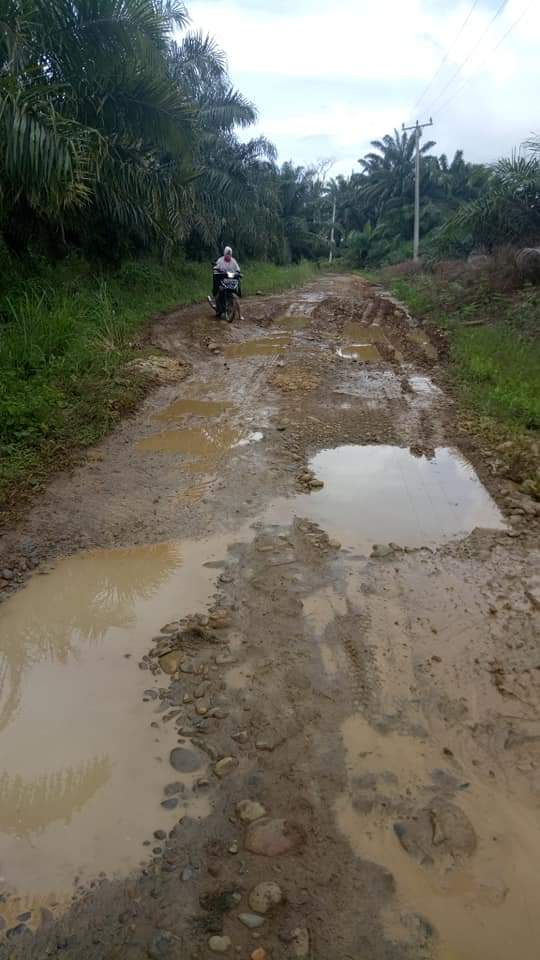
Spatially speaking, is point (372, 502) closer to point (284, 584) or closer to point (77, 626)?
point (284, 584)

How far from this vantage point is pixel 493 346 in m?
9.02

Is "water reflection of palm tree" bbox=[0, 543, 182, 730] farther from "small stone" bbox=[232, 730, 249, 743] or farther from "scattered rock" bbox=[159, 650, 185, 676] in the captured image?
"small stone" bbox=[232, 730, 249, 743]

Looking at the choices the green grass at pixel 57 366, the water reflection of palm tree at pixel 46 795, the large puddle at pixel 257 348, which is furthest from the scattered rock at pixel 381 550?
the large puddle at pixel 257 348

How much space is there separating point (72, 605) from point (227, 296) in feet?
31.5

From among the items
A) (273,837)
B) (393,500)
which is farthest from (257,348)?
(273,837)

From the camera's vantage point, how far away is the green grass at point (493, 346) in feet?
21.4

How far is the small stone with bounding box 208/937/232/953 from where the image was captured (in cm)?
177

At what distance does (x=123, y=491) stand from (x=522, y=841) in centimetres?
355

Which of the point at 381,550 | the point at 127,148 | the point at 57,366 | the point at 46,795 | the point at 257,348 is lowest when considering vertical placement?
the point at 46,795

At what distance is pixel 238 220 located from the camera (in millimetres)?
21359

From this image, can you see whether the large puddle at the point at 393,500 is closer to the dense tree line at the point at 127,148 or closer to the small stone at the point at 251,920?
the small stone at the point at 251,920

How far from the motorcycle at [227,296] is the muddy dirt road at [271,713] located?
744 centimetres

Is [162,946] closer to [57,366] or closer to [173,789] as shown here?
[173,789]

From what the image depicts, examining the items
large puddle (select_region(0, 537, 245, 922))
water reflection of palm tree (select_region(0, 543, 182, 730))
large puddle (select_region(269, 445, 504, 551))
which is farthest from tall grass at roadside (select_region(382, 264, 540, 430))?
large puddle (select_region(0, 537, 245, 922))
